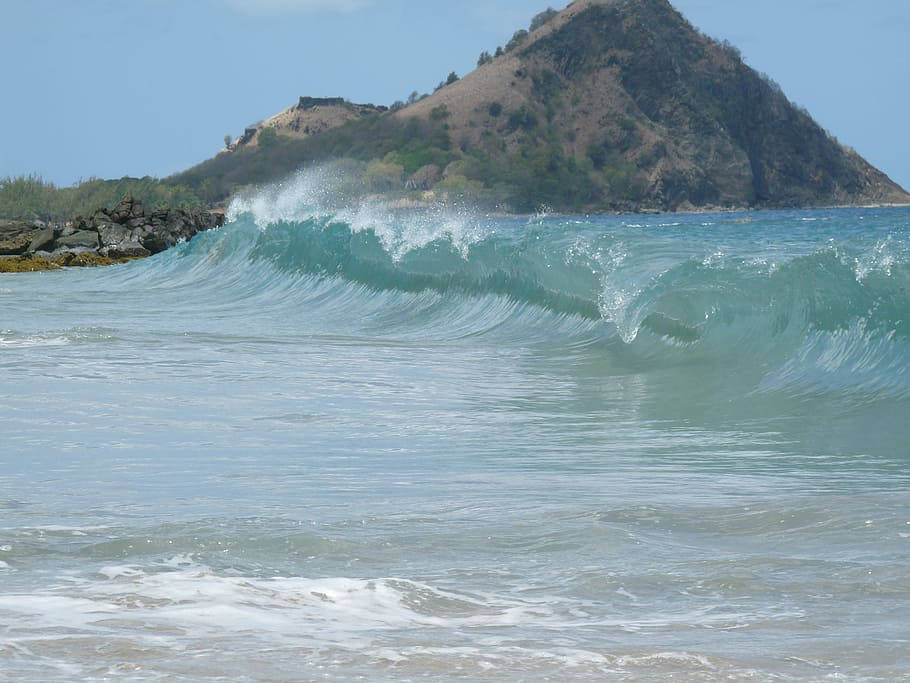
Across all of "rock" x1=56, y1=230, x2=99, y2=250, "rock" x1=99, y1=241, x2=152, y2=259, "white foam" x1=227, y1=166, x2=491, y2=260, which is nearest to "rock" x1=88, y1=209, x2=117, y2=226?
"rock" x1=56, y1=230, x2=99, y2=250

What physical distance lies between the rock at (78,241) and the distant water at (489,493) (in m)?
25.6

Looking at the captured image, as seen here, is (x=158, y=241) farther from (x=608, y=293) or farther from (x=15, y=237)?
(x=608, y=293)

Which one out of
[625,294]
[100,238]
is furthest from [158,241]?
[625,294]

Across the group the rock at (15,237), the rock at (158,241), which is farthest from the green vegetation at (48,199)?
the rock at (158,241)

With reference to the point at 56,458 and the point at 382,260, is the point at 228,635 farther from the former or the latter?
the point at 382,260

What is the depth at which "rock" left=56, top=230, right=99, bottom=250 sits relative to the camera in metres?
37.7

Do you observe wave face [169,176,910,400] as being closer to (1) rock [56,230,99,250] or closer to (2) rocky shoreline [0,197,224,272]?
(2) rocky shoreline [0,197,224,272]

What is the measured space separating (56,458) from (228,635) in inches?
116

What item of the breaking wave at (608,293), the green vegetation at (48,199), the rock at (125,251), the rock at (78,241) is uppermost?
the green vegetation at (48,199)

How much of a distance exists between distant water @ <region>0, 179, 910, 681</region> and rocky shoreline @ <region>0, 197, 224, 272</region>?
74.8 feet

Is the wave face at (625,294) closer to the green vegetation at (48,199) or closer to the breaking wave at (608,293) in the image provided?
the breaking wave at (608,293)

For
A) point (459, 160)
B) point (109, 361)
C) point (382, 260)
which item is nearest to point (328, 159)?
point (459, 160)

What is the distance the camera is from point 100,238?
127 ft

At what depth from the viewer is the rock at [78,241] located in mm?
37688
